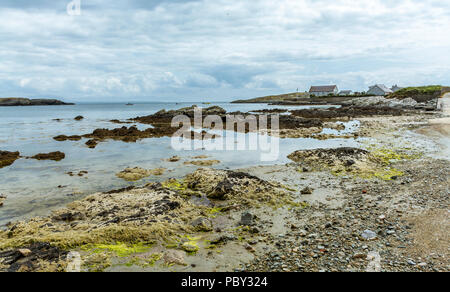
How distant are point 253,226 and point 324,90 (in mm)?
162307

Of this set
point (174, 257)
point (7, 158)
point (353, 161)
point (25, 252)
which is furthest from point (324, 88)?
point (25, 252)

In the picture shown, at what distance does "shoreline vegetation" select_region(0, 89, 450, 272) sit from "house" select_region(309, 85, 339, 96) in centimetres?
15115

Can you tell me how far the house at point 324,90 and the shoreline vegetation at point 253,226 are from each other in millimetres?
151148

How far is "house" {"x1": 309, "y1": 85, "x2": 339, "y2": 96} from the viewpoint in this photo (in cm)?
15311

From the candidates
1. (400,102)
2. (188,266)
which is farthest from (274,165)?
(400,102)

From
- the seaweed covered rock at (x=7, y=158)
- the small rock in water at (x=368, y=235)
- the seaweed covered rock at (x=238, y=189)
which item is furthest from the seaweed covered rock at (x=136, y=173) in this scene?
the small rock in water at (x=368, y=235)

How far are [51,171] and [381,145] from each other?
25.0 meters

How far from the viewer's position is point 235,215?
31.4ft

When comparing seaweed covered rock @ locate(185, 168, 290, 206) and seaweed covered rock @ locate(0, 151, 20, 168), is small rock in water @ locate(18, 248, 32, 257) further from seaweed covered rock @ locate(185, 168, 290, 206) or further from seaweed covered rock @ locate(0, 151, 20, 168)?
seaweed covered rock @ locate(0, 151, 20, 168)

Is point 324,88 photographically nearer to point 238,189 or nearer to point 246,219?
point 238,189

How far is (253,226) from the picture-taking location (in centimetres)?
848

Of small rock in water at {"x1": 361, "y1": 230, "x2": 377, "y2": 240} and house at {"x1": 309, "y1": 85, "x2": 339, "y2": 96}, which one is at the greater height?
house at {"x1": 309, "y1": 85, "x2": 339, "y2": 96}

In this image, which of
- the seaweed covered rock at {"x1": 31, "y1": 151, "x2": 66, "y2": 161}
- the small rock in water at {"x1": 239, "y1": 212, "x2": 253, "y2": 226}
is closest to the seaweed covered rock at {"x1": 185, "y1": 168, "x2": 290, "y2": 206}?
the small rock in water at {"x1": 239, "y1": 212, "x2": 253, "y2": 226}
